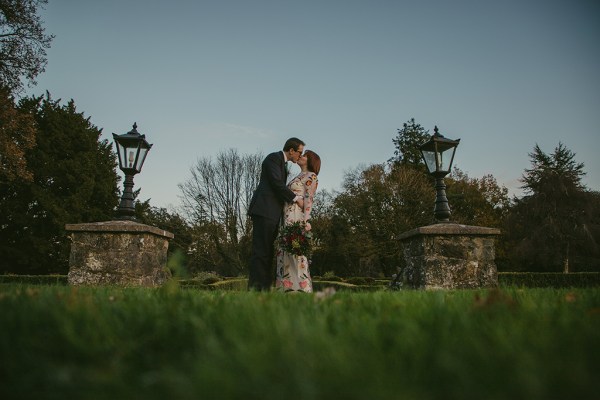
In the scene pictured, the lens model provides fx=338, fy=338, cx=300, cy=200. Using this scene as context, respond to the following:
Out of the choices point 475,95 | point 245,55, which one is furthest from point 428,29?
point 245,55

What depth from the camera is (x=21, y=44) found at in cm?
1356

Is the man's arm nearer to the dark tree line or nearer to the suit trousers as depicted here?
the suit trousers

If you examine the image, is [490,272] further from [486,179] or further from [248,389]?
[486,179]

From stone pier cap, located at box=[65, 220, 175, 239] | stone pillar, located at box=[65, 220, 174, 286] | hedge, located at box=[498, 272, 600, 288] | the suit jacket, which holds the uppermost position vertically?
the suit jacket

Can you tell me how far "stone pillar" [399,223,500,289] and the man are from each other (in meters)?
2.11

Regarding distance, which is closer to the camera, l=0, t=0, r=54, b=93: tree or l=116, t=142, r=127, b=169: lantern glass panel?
l=116, t=142, r=127, b=169: lantern glass panel

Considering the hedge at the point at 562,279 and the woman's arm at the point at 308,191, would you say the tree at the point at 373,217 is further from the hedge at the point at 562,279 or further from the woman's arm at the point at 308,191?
the woman's arm at the point at 308,191

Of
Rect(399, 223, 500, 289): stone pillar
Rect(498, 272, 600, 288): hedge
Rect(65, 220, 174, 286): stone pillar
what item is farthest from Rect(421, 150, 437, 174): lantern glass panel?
Rect(498, 272, 600, 288): hedge

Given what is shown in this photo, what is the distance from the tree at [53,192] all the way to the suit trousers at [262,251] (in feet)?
64.7

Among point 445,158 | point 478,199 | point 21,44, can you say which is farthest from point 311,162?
point 478,199

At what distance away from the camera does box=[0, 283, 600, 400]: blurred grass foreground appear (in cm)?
58

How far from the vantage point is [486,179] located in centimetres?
3419

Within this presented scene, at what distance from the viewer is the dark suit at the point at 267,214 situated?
15.8ft

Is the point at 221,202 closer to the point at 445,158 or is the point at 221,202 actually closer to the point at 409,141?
the point at 445,158
